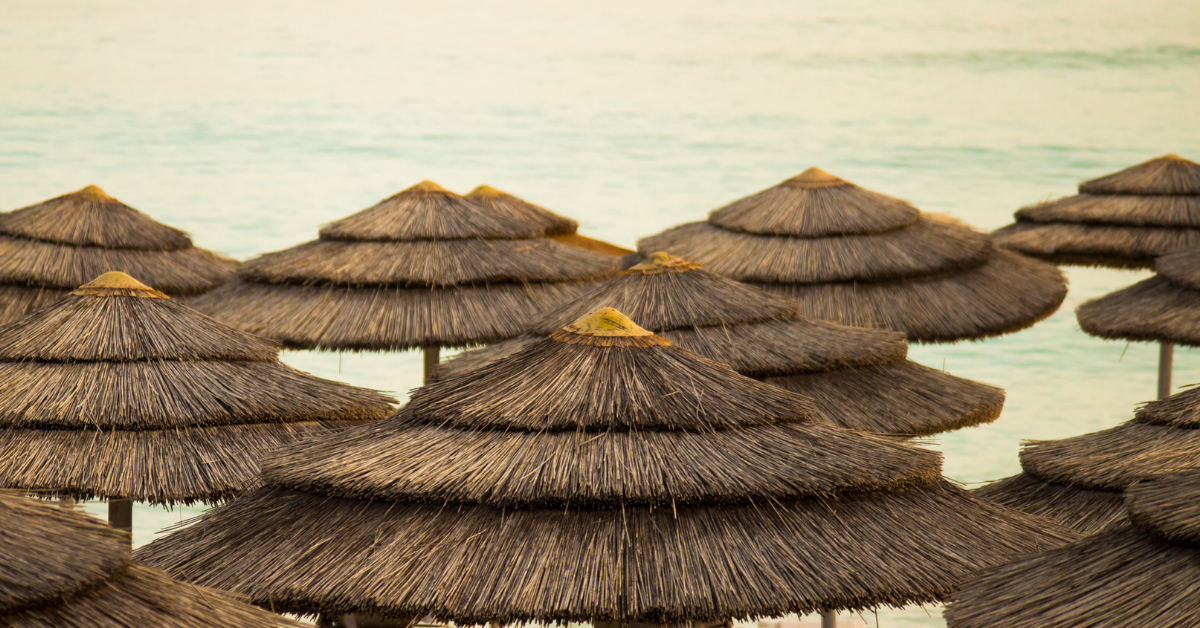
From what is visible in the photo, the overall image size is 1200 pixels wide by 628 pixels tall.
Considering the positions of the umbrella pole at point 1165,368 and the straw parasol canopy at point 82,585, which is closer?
the straw parasol canopy at point 82,585

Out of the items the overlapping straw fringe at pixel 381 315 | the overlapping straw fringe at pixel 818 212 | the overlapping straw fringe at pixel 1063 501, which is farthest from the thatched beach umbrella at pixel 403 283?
the overlapping straw fringe at pixel 1063 501

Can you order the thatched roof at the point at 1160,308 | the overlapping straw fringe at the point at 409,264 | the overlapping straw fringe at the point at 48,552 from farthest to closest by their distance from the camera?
the thatched roof at the point at 1160,308 < the overlapping straw fringe at the point at 409,264 < the overlapping straw fringe at the point at 48,552

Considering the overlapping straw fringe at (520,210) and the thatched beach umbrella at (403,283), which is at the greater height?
the overlapping straw fringe at (520,210)

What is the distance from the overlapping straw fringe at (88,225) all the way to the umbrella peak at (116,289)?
4.08 metres

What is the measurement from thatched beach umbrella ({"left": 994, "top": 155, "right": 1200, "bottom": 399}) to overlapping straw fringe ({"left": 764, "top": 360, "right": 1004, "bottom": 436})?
502 cm

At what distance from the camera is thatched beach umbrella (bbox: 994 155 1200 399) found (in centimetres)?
1556

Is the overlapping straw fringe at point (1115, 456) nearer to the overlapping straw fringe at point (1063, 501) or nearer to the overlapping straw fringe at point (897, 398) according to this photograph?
the overlapping straw fringe at point (1063, 501)

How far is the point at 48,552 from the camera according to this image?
11.6 feet

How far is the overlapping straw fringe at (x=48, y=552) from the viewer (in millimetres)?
3369

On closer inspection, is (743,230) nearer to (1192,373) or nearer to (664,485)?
(664,485)

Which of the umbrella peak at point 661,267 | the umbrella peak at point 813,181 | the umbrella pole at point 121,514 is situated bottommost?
the umbrella pole at point 121,514

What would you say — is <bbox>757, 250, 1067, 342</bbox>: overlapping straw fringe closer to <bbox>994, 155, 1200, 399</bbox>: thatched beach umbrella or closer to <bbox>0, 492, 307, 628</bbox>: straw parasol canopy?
<bbox>994, 155, 1200, 399</bbox>: thatched beach umbrella

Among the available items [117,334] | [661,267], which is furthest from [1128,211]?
[117,334]

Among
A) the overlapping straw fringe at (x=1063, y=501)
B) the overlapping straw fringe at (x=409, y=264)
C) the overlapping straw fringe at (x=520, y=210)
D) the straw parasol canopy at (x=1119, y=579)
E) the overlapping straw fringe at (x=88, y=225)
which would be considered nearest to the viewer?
the straw parasol canopy at (x=1119, y=579)
